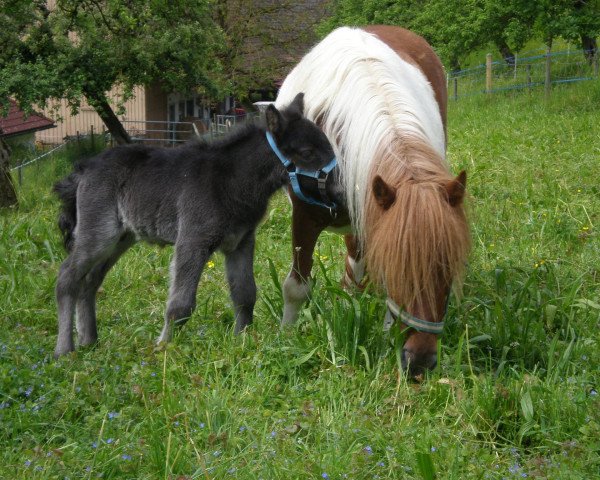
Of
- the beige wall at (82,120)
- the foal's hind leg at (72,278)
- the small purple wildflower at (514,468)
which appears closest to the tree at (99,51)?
the foal's hind leg at (72,278)

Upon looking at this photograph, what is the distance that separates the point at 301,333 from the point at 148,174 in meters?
1.26

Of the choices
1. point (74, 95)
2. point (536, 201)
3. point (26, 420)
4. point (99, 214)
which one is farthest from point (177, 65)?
point (26, 420)

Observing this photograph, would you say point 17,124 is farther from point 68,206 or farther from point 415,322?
point 415,322

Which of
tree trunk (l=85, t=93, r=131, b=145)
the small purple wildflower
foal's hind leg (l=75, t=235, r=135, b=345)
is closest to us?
the small purple wildflower

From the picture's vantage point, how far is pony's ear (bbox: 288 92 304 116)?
4477 mm

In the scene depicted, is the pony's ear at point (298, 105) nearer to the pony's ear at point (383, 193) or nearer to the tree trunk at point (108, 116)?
the pony's ear at point (383, 193)

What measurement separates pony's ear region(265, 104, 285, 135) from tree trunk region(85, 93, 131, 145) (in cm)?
1405

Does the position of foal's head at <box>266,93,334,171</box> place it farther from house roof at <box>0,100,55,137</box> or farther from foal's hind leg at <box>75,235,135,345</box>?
house roof at <box>0,100,55,137</box>

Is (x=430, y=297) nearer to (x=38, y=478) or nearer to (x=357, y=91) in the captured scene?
(x=357, y=91)

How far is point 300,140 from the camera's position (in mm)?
4355

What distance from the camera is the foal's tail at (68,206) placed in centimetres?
496

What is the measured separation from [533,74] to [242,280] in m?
19.3

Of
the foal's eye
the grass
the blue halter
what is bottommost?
the grass

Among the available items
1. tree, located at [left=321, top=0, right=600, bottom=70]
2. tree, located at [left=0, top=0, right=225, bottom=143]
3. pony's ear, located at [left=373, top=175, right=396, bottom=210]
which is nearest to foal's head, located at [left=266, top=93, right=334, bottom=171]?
pony's ear, located at [left=373, top=175, right=396, bottom=210]
